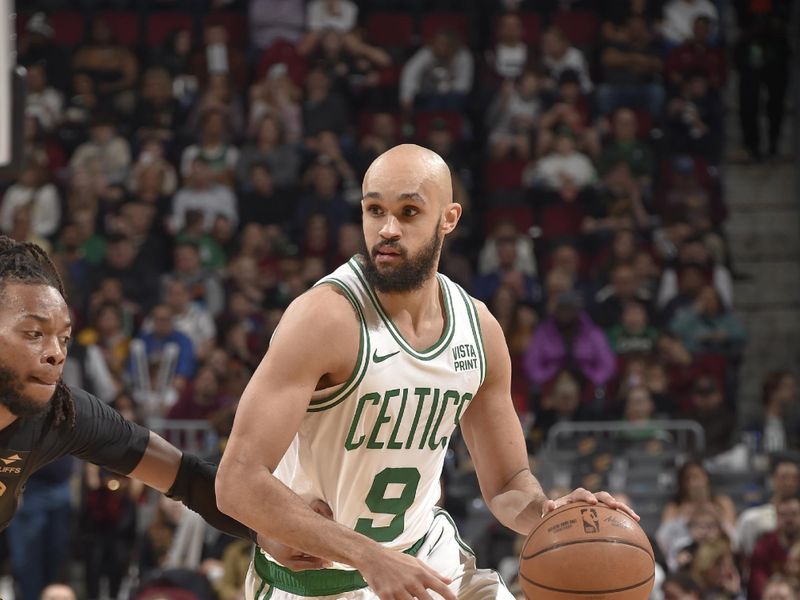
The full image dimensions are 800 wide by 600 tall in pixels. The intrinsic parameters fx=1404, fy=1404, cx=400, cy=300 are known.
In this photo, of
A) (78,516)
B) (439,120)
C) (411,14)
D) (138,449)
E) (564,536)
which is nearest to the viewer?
(564,536)

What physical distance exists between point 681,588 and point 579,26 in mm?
7249

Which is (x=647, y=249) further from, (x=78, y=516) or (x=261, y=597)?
(x=261, y=597)

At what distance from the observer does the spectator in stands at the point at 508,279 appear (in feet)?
36.7

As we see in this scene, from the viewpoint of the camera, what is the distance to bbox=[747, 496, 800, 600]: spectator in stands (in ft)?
28.3

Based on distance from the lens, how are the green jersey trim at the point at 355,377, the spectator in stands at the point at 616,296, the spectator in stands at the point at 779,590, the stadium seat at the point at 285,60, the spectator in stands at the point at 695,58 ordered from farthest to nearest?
the spectator in stands at the point at 695,58 → the stadium seat at the point at 285,60 → the spectator in stands at the point at 616,296 → the spectator in stands at the point at 779,590 → the green jersey trim at the point at 355,377

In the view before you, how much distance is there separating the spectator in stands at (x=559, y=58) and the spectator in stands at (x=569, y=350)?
309cm

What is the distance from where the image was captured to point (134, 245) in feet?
37.6

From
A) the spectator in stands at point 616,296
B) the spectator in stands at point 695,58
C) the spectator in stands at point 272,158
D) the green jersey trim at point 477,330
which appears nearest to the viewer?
the green jersey trim at point 477,330

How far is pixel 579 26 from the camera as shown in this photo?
13.7 metres

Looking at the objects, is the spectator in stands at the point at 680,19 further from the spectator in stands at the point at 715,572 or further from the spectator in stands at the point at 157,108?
the spectator in stands at the point at 715,572

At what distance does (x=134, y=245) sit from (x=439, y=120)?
3.02m

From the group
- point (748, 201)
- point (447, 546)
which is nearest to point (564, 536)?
point (447, 546)

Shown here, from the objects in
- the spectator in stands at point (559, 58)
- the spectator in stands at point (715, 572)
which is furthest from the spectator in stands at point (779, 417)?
the spectator in stands at point (559, 58)

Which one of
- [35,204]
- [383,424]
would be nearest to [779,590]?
[383,424]
